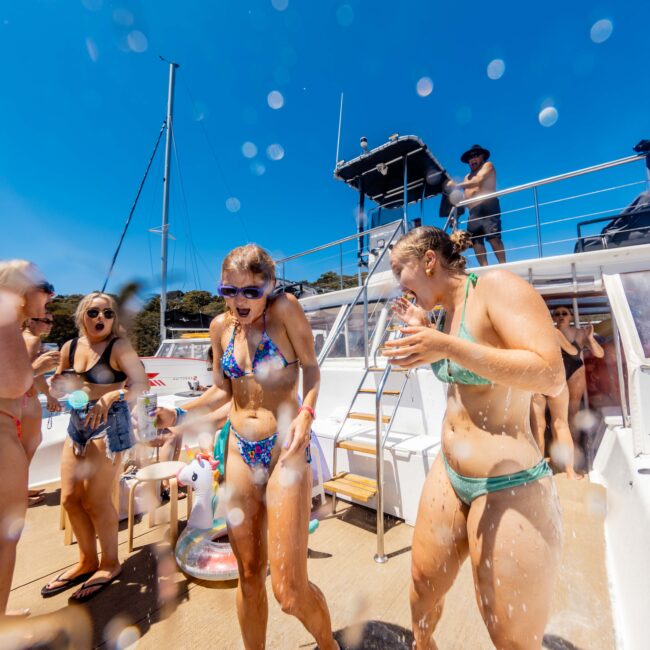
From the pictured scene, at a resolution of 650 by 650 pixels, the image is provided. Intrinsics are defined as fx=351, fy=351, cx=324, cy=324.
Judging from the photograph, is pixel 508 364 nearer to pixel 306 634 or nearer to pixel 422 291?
pixel 422 291

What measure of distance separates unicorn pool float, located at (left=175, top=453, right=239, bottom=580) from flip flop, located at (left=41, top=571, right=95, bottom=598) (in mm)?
725

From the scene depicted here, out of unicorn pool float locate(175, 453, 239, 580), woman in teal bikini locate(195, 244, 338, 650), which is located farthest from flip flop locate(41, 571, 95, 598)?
woman in teal bikini locate(195, 244, 338, 650)

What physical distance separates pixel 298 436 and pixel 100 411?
189 centimetres

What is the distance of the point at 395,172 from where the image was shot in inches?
426

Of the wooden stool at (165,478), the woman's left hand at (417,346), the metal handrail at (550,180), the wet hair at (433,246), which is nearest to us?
the woman's left hand at (417,346)

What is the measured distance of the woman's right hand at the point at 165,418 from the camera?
2.15 m

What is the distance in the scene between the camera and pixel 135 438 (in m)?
2.95

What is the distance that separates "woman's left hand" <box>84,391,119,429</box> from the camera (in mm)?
2682

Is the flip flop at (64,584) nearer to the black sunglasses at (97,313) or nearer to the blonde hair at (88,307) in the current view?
the blonde hair at (88,307)

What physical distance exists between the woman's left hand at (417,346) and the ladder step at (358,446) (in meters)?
2.66

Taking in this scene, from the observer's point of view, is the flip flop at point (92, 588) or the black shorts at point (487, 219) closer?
the flip flop at point (92, 588)

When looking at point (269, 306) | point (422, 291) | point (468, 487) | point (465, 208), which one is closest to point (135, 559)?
point (269, 306)

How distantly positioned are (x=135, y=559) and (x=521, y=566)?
3438mm

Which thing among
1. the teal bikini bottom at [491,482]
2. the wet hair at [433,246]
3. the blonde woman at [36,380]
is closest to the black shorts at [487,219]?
the wet hair at [433,246]
